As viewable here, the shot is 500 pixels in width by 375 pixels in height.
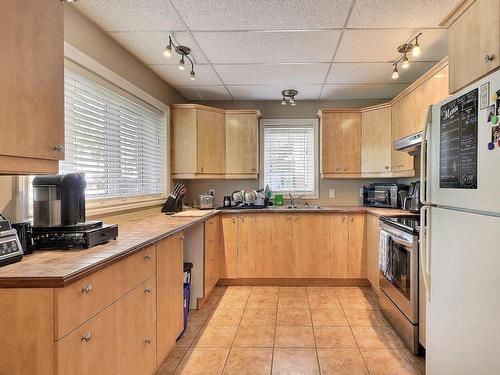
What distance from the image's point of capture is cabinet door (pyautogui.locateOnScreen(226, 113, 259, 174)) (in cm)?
414

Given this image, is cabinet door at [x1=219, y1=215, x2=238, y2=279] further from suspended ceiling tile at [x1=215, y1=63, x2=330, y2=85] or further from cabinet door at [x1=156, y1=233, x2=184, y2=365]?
suspended ceiling tile at [x1=215, y1=63, x2=330, y2=85]

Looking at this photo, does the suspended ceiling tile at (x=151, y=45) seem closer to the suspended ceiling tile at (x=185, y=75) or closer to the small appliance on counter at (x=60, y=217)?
the suspended ceiling tile at (x=185, y=75)

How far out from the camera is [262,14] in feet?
7.25

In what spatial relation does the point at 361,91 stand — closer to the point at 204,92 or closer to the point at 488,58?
the point at 204,92

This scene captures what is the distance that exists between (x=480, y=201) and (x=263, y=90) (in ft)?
10.1

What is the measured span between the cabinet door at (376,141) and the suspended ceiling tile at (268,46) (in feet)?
4.18

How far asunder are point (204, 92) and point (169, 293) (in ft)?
9.08

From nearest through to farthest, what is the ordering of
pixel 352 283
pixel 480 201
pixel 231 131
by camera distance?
pixel 480 201, pixel 352 283, pixel 231 131

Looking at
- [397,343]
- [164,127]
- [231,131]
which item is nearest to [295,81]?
[231,131]

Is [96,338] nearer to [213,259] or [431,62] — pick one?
[213,259]

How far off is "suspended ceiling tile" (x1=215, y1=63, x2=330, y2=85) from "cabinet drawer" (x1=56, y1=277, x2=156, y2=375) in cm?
231

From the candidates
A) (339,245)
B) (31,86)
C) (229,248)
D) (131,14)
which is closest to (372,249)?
(339,245)

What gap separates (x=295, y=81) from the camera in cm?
360

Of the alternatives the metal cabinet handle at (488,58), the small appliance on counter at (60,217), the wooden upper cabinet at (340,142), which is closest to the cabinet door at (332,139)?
the wooden upper cabinet at (340,142)
